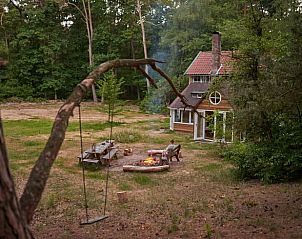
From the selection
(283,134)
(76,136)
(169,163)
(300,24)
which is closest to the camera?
(300,24)

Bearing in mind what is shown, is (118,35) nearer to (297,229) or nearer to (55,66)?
(55,66)

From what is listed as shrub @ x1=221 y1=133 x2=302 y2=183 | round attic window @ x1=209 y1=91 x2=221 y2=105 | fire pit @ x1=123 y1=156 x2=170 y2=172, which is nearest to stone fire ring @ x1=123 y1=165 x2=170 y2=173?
fire pit @ x1=123 y1=156 x2=170 y2=172

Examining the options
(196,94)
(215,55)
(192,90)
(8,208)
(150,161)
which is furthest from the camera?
(192,90)

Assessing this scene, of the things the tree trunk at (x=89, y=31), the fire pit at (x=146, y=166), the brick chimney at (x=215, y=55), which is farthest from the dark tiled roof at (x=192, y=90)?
the tree trunk at (x=89, y=31)

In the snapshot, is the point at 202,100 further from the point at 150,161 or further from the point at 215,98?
the point at 150,161

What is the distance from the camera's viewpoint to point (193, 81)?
76.8 feet

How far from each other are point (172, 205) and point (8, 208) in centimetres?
747

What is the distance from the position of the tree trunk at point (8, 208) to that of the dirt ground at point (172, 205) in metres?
5.21

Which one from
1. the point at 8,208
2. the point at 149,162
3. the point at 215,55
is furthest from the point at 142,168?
the point at 8,208

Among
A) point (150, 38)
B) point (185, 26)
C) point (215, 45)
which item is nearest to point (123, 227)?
point (215, 45)

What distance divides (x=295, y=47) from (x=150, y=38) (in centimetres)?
3141

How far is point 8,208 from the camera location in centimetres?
145

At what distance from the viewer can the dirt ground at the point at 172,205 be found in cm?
677

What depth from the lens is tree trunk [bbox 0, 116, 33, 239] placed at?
4.67 ft
